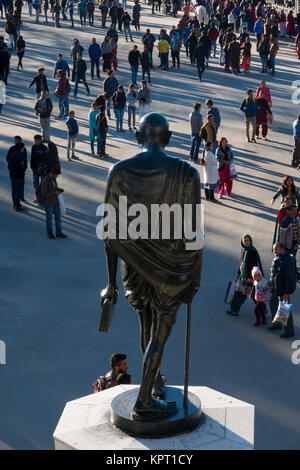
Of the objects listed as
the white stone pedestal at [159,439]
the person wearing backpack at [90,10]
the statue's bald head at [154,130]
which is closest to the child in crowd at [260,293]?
the white stone pedestal at [159,439]

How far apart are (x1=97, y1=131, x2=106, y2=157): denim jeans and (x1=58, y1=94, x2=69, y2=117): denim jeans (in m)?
3.95

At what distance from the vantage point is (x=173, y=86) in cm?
3158

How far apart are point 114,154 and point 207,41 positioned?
35.1 ft

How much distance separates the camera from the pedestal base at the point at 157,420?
286 inches

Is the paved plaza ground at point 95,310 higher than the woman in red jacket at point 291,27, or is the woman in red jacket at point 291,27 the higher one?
the woman in red jacket at point 291,27

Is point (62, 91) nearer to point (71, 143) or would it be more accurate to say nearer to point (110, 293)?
point (71, 143)

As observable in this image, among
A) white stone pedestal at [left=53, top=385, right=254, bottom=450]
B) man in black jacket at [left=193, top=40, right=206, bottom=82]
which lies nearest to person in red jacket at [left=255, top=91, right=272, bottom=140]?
man in black jacket at [left=193, top=40, right=206, bottom=82]

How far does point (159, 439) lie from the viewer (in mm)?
7258

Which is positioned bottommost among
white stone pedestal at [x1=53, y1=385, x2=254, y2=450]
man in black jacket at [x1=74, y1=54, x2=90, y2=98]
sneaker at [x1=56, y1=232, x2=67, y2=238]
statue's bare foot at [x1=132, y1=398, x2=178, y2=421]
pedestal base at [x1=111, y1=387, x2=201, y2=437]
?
sneaker at [x1=56, y1=232, x2=67, y2=238]

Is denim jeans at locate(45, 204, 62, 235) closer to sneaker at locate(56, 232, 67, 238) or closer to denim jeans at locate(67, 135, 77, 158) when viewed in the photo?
sneaker at locate(56, 232, 67, 238)

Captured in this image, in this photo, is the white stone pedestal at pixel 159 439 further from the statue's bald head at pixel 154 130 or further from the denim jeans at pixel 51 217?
the denim jeans at pixel 51 217

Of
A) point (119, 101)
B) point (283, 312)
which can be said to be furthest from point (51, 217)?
point (119, 101)

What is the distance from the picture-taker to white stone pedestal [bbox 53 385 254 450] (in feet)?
23.6
